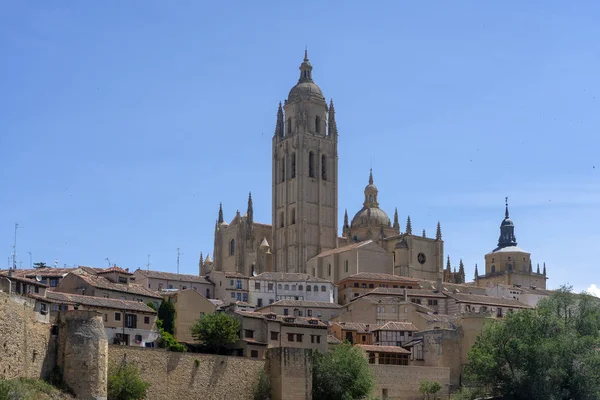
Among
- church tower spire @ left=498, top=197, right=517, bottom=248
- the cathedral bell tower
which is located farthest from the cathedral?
church tower spire @ left=498, top=197, right=517, bottom=248

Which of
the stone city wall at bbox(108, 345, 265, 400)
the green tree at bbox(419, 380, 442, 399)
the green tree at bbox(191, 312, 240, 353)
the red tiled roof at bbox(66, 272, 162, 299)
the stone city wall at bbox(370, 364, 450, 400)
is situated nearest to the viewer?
the stone city wall at bbox(108, 345, 265, 400)

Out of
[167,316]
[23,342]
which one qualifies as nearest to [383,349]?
[167,316]

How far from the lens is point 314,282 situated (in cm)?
9075

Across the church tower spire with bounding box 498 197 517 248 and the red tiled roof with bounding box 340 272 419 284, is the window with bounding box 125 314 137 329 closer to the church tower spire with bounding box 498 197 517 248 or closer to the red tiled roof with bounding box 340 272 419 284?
the red tiled roof with bounding box 340 272 419 284

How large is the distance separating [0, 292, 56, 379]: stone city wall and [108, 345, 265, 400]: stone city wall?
13.0ft

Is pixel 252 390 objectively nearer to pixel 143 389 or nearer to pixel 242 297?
pixel 143 389

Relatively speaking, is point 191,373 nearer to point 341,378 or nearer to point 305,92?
point 341,378

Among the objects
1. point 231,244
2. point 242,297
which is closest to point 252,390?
point 242,297

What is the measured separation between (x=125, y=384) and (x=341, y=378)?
14185 millimetres

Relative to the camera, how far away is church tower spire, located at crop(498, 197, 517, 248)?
13788 centimetres

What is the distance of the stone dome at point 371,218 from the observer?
115 m

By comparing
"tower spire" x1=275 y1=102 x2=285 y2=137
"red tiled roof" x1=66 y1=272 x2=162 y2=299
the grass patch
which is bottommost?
the grass patch

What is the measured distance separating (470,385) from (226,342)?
17993 millimetres

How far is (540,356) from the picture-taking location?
64.7 m
